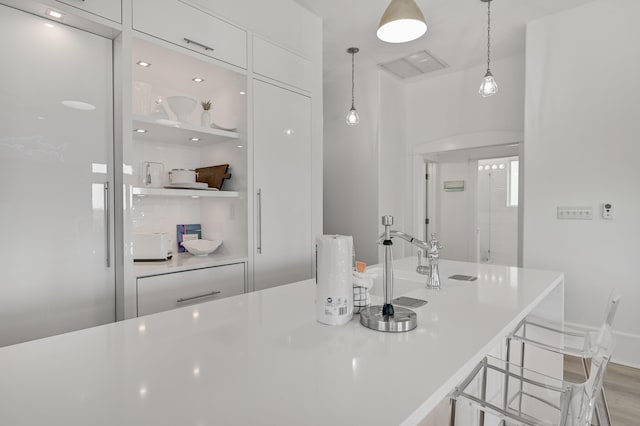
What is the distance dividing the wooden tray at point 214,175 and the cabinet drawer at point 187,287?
64 centimetres

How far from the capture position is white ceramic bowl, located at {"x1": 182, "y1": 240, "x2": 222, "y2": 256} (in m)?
2.54

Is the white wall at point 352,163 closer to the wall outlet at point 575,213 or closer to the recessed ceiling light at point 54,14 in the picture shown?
the wall outlet at point 575,213

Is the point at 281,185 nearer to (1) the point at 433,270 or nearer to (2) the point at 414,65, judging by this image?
(1) the point at 433,270

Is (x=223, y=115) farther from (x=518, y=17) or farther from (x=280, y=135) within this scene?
(x=518, y=17)

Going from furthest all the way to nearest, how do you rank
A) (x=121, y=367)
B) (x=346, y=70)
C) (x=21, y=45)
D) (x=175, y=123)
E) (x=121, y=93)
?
(x=346, y=70), (x=175, y=123), (x=121, y=93), (x=21, y=45), (x=121, y=367)

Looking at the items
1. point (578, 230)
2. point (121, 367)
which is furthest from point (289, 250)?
point (578, 230)

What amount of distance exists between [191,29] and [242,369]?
2101 millimetres

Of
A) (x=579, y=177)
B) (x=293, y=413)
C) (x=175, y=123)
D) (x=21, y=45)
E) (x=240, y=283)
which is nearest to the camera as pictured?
(x=293, y=413)

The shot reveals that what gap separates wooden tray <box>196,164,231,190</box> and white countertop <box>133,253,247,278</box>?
21.0 inches

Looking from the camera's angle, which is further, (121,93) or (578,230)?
(578,230)

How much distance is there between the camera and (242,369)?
84 centimetres

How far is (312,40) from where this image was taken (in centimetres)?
308

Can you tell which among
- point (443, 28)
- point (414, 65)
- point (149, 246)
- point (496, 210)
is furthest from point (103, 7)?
point (496, 210)

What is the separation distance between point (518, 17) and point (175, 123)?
3.04 metres
